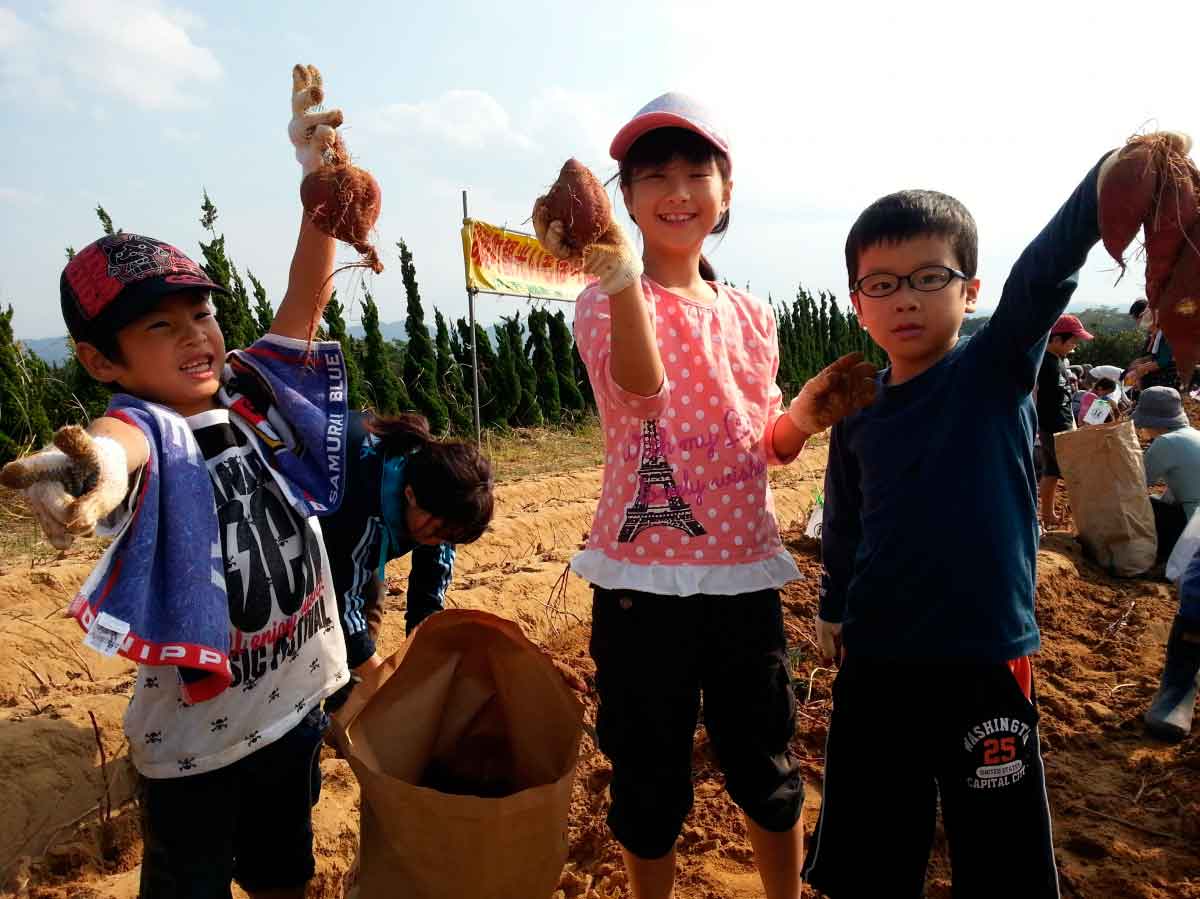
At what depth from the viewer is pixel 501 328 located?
509 inches

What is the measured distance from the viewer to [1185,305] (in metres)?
0.97

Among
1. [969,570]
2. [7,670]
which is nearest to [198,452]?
[969,570]

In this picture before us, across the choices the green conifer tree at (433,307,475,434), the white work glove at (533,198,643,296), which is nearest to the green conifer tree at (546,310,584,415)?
the green conifer tree at (433,307,475,434)

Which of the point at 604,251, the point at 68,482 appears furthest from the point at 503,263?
the point at 68,482

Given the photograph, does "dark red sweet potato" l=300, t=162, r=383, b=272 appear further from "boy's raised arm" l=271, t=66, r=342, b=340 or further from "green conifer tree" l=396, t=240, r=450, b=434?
"green conifer tree" l=396, t=240, r=450, b=434

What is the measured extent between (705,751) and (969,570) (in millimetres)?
1590

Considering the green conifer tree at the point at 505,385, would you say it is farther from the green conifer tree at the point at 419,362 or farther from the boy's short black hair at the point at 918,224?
the boy's short black hair at the point at 918,224

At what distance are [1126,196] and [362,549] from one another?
1701mm

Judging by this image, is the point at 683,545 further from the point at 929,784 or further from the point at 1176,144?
the point at 1176,144

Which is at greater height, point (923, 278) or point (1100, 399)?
point (923, 278)

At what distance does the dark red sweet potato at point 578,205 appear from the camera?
3.82 feet

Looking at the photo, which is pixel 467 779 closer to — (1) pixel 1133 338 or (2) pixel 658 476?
(2) pixel 658 476

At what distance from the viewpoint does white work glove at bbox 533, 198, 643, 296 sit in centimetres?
119

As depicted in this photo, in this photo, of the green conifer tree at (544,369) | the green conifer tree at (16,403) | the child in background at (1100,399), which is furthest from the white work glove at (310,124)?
the green conifer tree at (544,369)
